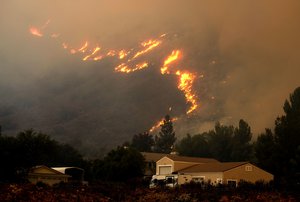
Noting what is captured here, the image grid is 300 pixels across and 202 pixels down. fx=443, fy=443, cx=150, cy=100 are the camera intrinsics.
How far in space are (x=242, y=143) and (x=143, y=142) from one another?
183 feet

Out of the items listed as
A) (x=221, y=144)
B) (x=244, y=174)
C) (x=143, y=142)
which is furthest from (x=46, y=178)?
(x=143, y=142)

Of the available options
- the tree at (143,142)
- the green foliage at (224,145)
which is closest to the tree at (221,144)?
the green foliage at (224,145)

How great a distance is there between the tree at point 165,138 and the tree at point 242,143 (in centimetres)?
4976

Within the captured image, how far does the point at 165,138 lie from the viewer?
573 feet

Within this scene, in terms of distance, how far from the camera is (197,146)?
11975 cm

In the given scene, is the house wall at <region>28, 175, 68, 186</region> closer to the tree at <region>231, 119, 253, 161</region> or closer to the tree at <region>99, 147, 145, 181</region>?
the tree at <region>99, 147, 145, 181</region>

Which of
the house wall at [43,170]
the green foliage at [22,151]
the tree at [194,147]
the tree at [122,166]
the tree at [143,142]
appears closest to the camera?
the green foliage at [22,151]

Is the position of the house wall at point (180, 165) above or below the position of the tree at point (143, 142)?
below

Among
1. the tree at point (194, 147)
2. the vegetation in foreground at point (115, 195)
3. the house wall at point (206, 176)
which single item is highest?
the tree at point (194, 147)

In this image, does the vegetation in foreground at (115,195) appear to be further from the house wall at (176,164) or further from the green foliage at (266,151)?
the green foliage at (266,151)

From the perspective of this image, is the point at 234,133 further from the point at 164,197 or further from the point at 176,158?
the point at 164,197

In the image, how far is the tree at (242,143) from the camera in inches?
4350

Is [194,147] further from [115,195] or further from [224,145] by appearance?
[115,195]

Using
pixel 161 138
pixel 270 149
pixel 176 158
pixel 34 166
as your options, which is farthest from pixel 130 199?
pixel 161 138
